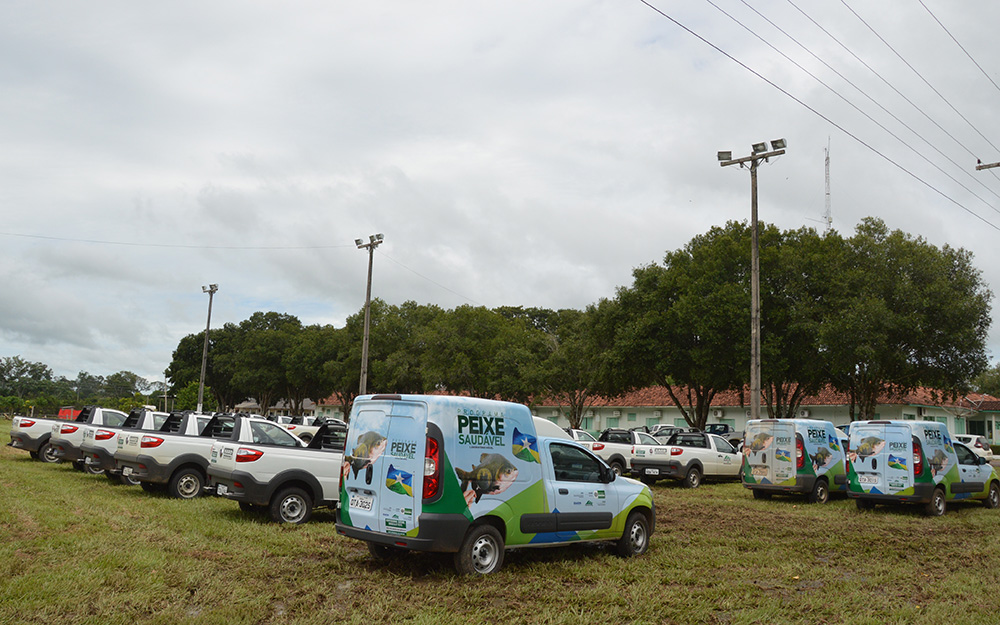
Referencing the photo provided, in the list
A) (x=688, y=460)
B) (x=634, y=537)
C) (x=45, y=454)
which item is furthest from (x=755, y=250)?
(x=45, y=454)

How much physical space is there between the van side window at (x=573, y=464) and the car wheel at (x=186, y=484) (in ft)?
26.2

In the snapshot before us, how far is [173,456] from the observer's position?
1377 cm

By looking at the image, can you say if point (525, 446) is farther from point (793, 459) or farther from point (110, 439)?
point (110, 439)

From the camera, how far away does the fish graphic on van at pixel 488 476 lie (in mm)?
8086

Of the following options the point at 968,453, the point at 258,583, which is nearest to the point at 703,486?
the point at 968,453

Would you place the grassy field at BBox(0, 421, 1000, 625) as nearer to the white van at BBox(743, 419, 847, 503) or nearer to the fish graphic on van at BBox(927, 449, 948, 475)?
the fish graphic on van at BBox(927, 449, 948, 475)

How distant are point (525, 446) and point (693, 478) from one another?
13.2 meters

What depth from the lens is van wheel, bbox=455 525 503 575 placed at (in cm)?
804

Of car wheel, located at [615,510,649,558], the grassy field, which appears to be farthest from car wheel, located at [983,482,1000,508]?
car wheel, located at [615,510,649,558]

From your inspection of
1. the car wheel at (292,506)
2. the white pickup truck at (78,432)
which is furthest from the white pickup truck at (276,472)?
the white pickup truck at (78,432)

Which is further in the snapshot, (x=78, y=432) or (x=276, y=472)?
(x=78, y=432)

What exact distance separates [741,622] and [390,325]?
47.9 m

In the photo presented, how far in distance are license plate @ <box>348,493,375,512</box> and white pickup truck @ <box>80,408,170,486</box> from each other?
7874 millimetres

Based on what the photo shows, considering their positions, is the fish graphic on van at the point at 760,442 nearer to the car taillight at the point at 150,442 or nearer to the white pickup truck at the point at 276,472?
the white pickup truck at the point at 276,472
